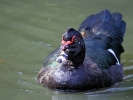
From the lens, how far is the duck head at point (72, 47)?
22.5 feet

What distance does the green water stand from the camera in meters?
7.02

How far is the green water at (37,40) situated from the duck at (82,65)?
18cm

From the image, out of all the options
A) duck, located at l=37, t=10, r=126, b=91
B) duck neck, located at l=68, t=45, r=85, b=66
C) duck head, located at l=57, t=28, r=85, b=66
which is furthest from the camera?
duck neck, located at l=68, t=45, r=85, b=66

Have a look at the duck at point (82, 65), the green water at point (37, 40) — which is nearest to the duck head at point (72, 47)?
the duck at point (82, 65)

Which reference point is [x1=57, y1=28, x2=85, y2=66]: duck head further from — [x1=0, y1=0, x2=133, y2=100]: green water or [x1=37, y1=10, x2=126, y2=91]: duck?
[x1=0, y1=0, x2=133, y2=100]: green water

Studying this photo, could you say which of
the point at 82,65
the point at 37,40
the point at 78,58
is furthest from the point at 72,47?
the point at 37,40

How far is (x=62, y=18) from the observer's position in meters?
11.0

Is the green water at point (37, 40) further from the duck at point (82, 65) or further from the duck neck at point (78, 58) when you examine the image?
the duck neck at point (78, 58)

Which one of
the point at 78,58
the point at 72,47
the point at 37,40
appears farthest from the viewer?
the point at 37,40

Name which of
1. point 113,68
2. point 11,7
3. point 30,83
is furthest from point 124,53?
point 11,7

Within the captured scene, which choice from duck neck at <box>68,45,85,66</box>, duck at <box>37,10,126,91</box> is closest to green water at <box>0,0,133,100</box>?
duck at <box>37,10,126,91</box>

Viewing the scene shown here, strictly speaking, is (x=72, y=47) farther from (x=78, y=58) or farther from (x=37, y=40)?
(x=37, y=40)

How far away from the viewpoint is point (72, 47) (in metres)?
6.98

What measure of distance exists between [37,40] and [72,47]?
2767 millimetres
